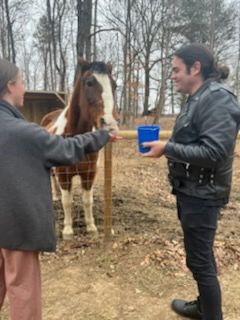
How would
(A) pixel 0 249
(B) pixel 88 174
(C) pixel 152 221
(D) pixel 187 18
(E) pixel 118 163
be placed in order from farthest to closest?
(D) pixel 187 18, (E) pixel 118 163, (C) pixel 152 221, (B) pixel 88 174, (A) pixel 0 249

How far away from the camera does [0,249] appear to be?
210 cm

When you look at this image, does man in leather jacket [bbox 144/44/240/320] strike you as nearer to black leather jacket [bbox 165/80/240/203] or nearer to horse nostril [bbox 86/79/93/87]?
black leather jacket [bbox 165/80/240/203]

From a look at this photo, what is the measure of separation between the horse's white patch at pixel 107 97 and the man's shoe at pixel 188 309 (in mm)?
1754

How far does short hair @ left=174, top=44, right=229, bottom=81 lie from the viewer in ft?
7.25

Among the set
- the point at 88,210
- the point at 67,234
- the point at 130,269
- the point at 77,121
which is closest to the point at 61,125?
the point at 77,121

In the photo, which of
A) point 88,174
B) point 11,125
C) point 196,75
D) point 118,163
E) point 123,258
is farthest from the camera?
point 118,163

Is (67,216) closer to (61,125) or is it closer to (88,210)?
(88,210)

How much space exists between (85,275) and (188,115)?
210 cm

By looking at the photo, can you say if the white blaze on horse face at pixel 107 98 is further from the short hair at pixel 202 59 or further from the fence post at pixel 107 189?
the short hair at pixel 202 59

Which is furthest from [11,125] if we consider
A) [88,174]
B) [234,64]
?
[234,64]

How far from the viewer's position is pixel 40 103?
8711mm

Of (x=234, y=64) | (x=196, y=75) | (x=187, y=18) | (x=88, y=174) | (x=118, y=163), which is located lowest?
(x=118, y=163)

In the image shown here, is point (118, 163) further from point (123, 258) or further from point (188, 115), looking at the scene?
point (188, 115)

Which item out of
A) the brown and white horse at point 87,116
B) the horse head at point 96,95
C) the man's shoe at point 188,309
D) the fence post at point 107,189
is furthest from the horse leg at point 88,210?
the man's shoe at point 188,309
